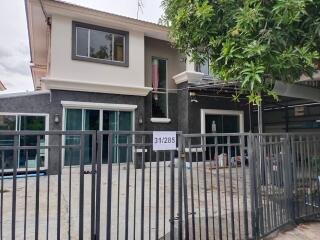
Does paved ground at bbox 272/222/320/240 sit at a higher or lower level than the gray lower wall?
lower

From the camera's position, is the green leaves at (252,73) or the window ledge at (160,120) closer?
the green leaves at (252,73)

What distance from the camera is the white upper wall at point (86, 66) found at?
410 inches

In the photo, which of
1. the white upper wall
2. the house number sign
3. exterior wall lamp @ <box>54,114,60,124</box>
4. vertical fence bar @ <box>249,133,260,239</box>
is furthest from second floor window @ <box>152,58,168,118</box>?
the house number sign

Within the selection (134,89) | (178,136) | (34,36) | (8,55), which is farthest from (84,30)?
(8,55)

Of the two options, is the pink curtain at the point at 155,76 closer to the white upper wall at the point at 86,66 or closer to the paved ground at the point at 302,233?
the white upper wall at the point at 86,66

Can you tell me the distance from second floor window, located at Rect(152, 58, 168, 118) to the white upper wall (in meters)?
1.12

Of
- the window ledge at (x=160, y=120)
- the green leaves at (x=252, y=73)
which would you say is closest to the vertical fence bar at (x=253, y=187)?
the green leaves at (x=252, y=73)

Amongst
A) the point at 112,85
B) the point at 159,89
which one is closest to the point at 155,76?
the point at 159,89

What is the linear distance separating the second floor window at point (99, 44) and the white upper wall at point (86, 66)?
→ 0.76 ft

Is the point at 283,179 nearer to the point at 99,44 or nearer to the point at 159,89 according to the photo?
the point at 159,89

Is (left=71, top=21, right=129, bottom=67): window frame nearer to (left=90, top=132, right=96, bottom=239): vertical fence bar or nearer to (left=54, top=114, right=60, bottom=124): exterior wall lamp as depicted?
(left=54, top=114, right=60, bottom=124): exterior wall lamp

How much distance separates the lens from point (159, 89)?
13289 mm

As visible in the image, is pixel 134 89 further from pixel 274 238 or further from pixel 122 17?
pixel 274 238

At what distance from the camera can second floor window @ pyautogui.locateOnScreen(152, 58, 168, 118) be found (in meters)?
13.1
